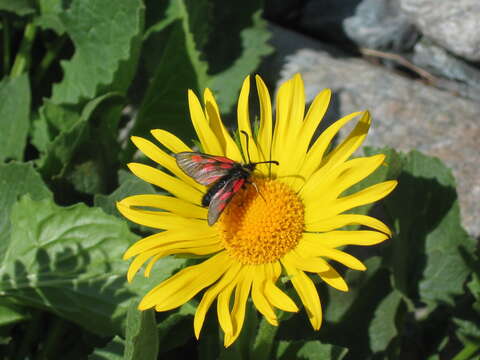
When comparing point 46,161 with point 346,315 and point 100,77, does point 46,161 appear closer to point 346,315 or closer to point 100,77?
point 100,77

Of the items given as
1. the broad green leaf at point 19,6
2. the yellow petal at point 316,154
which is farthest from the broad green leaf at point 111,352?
the broad green leaf at point 19,6

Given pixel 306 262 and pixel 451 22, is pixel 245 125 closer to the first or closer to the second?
pixel 306 262

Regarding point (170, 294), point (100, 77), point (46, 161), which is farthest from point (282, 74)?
point (170, 294)

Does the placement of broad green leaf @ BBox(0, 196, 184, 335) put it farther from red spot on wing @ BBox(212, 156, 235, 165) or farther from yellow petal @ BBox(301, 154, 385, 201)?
yellow petal @ BBox(301, 154, 385, 201)

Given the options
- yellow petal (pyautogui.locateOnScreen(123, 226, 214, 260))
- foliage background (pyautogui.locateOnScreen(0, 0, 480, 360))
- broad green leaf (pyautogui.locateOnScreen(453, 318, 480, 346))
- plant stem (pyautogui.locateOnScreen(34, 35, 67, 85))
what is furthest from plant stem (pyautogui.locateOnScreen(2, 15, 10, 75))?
broad green leaf (pyautogui.locateOnScreen(453, 318, 480, 346))

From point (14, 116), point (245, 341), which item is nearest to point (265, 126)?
point (245, 341)

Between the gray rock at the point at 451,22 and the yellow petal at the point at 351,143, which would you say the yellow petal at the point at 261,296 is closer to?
the yellow petal at the point at 351,143
